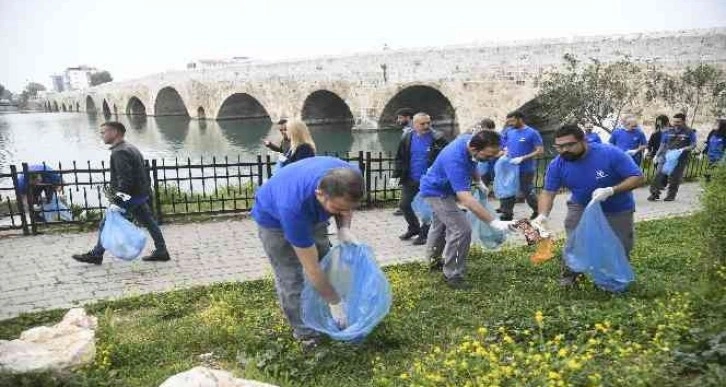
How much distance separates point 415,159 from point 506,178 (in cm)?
173

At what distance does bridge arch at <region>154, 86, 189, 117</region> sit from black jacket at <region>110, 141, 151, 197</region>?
41129 mm

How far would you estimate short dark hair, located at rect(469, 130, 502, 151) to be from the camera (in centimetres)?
434

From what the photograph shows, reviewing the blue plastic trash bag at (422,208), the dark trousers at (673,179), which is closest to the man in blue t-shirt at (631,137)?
the dark trousers at (673,179)

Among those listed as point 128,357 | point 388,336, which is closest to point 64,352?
point 128,357

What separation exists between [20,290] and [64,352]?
7.80 ft

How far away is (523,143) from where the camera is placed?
300 inches

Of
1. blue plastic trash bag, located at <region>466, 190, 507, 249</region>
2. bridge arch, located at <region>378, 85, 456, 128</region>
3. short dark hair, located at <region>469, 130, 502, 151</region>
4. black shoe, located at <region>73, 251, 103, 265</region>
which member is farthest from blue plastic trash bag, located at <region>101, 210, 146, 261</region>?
bridge arch, located at <region>378, 85, 456, 128</region>

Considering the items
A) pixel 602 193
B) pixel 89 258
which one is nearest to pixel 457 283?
pixel 602 193

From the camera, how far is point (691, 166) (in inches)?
445

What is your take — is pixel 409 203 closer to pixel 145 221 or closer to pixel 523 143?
pixel 523 143

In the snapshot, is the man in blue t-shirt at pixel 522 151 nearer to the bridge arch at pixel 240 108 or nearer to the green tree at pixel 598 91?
the green tree at pixel 598 91

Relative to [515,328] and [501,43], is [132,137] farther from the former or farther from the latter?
[515,328]

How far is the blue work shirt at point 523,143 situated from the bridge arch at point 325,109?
2292 centimetres

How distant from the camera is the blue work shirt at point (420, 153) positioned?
6637mm
